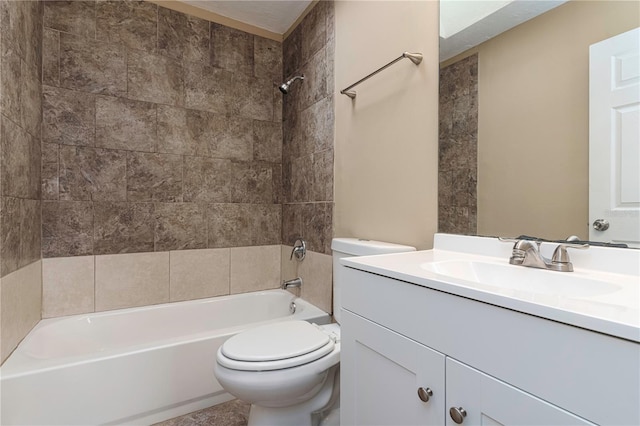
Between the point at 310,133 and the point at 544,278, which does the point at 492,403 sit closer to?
the point at 544,278

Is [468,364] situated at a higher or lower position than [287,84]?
lower

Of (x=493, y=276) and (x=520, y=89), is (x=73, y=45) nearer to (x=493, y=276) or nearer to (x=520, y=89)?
(x=520, y=89)

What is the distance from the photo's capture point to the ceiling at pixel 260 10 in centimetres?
212

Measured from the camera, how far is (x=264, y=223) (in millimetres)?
2494

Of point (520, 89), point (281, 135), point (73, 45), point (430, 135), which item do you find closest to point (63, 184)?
point (73, 45)

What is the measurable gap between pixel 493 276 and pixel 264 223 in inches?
72.0

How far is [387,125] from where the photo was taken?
153cm

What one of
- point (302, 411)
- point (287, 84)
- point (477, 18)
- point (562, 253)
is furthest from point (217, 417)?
point (477, 18)

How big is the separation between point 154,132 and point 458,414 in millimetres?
2198

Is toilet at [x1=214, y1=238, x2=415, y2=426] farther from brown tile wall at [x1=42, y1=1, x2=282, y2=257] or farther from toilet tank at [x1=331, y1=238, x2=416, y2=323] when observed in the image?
brown tile wall at [x1=42, y1=1, x2=282, y2=257]

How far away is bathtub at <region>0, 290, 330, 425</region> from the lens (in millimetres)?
1255

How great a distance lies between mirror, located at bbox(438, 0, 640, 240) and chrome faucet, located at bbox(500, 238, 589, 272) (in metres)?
0.07

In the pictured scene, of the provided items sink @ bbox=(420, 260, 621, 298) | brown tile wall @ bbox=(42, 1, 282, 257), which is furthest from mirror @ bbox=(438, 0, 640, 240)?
brown tile wall @ bbox=(42, 1, 282, 257)

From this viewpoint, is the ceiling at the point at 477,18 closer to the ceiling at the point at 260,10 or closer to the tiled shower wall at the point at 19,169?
the ceiling at the point at 260,10
